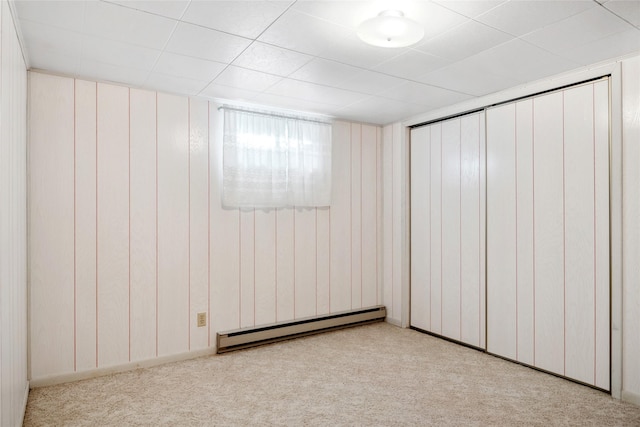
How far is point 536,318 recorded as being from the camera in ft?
10.4

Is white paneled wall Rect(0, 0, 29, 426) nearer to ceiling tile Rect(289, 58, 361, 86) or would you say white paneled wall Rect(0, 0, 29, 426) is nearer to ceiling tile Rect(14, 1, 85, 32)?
ceiling tile Rect(14, 1, 85, 32)

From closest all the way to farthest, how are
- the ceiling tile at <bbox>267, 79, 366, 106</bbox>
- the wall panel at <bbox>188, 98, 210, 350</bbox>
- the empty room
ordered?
the empty room
the ceiling tile at <bbox>267, 79, 366, 106</bbox>
the wall panel at <bbox>188, 98, 210, 350</bbox>

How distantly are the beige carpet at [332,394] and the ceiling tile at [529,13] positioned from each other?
2326 millimetres

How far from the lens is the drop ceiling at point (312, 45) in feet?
6.61

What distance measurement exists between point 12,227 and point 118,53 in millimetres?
1259

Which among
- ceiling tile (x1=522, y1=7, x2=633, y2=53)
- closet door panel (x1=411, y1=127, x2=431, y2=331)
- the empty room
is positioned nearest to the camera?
ceiling tile (x1=522, y1=7, x2=633, y2=53)

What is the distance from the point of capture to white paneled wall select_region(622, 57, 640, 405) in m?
2.59

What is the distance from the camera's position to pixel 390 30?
202 cm

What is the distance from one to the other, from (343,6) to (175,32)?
100cm

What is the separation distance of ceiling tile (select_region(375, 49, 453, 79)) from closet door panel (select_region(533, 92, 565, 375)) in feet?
3.41

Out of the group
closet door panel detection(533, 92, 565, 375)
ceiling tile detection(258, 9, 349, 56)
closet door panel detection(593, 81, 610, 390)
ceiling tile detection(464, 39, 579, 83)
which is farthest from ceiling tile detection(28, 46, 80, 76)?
closet door panel detection(593, 81, 610, 390)

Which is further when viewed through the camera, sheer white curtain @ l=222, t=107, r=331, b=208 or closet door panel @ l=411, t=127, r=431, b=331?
closet door panel @ l=411, t=127, r=431, b=331

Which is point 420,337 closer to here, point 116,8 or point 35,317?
point 35,317

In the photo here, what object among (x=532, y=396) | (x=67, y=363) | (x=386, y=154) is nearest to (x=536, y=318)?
(x=532, y=396)
